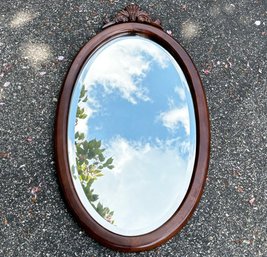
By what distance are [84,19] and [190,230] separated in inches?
43.8

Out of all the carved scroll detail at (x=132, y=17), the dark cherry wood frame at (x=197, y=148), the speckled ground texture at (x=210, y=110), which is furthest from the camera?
the carved scroll detail at (x=132, y=17)

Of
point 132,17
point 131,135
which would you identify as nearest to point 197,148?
point 131,135

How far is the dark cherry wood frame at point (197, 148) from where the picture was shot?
196 centimetres

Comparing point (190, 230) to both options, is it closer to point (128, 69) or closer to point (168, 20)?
point (128, 69)

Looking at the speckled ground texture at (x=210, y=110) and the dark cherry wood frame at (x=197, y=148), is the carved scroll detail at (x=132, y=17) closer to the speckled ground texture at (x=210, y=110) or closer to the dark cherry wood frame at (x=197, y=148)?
the dark cherry wood frame at (x=197, y=148)

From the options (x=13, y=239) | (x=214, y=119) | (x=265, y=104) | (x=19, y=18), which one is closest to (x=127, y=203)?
(x=13, y=239)

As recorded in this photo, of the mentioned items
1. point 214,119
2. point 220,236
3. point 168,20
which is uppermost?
point 168,20

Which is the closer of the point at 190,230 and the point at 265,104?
the point at 190,230

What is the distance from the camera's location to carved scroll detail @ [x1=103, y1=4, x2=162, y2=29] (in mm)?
2354

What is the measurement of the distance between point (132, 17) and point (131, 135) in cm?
59

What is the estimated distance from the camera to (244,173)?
227cm

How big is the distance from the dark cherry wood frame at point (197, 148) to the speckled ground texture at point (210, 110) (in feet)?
0.30

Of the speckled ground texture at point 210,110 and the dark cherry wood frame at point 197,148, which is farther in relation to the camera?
the speckled ground texture at point 210,110

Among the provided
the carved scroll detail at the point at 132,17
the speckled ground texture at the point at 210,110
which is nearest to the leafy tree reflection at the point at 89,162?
the speckled ground texture at the point at 210,110
